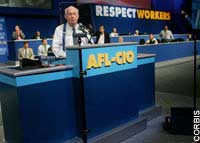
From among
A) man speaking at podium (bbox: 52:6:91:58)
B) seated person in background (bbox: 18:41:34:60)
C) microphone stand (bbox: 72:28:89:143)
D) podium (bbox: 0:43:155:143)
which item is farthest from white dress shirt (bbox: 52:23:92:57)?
seated person in background (bbox: 18:41:34:60)

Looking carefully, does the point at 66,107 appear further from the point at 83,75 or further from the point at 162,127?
the point at 162,127

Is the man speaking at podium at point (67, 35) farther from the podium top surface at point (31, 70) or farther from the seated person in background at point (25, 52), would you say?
the seated person in background at point (25, 52)

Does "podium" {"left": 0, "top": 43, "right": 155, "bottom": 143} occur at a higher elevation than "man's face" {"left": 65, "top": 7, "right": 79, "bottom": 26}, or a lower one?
lower

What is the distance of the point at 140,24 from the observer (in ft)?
57.0

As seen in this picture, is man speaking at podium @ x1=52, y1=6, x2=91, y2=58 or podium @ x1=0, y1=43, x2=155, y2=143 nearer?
podium @ x1=0, y1=43, x2=155, y2=143

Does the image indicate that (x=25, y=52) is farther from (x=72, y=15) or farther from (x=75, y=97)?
(x=75, y=97)

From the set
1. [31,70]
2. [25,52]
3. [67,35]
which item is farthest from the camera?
[25,52]

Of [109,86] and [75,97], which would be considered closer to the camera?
[75,97]

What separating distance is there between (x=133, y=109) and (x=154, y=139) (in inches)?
18.7

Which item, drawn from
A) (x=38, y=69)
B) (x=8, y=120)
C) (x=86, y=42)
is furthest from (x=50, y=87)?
(x=86, y=42)

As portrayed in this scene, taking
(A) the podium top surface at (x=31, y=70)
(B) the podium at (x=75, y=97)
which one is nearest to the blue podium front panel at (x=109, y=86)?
(B) the podium at (x=75, y=97)

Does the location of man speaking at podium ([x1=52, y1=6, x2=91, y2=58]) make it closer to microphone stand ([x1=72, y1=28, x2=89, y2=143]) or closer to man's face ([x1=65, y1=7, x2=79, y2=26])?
man's face ([x1=65, y1=7, x2=79, y2=26])

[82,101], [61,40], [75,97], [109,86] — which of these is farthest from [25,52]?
[82,101]

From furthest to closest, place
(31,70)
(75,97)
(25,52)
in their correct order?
(25,52), (75,97), (31,70)
